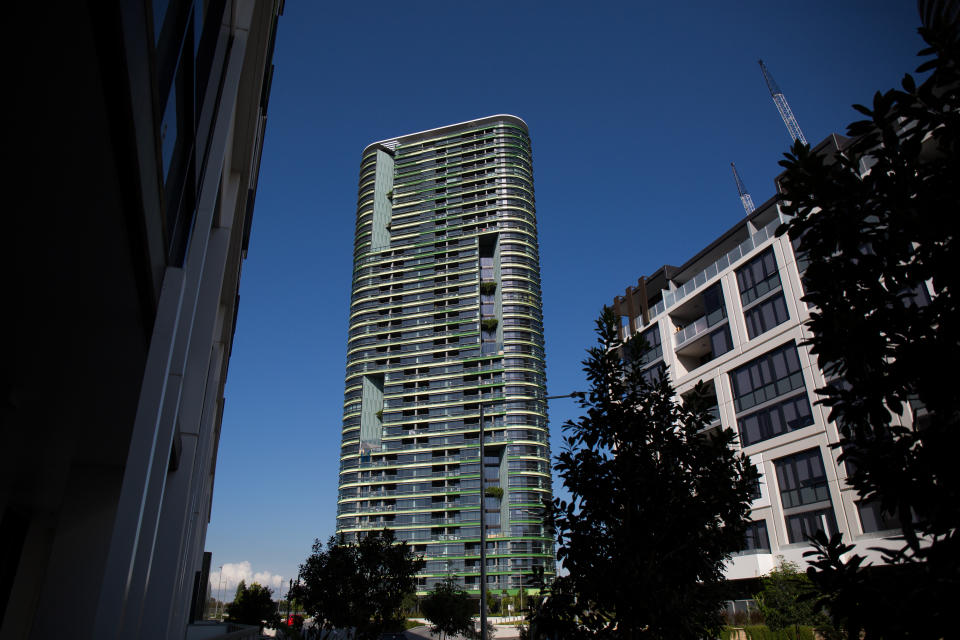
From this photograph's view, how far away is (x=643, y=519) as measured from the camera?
25.4 ft

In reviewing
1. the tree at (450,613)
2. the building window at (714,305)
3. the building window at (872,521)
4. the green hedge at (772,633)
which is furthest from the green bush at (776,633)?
the tree at (450,613)

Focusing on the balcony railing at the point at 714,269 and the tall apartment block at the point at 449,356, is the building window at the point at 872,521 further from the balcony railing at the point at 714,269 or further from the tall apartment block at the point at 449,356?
the tall apartment block at the point at 449,356

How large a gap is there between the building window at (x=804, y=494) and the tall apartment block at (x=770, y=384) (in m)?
0.05

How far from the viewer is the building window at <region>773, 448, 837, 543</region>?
29562 mm

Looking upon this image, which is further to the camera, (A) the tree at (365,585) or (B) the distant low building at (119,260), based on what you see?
(A) the tree at (365,585)

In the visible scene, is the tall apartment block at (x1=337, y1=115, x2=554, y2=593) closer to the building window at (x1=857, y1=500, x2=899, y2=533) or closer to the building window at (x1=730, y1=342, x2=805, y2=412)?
the building window at (x1=730, y1=342, x2=805, y2=412)

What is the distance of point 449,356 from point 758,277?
63375 millimetres

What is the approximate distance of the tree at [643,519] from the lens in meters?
7.03

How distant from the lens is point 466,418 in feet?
296

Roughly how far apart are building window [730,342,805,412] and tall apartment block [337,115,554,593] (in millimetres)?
49746

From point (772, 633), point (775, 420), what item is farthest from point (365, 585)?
point (775, 420)

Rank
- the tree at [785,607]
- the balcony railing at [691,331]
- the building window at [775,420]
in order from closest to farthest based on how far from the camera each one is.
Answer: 1. the tree at [785,607]
2. the building window at [775,420]
3. the balcony railing at [691,331]

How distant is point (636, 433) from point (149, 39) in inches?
293

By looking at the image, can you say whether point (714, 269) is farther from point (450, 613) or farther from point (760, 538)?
point (450, 613)
